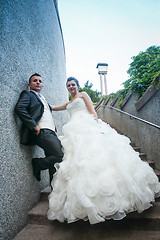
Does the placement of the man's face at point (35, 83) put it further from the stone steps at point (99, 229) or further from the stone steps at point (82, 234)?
the stone steps at point (82, 234)

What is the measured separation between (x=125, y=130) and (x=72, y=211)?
11.7 ft

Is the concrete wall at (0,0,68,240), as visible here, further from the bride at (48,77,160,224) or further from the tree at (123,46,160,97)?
the tree at (123,46,160,97)

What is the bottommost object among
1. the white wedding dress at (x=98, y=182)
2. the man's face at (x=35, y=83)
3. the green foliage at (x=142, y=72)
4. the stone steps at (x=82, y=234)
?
the stone steps at (x=82, y=234)

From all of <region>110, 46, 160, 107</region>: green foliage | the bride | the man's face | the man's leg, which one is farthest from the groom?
<region>110, 46, 160, 107</region>: green foliage

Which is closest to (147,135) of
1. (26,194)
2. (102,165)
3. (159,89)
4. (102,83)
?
(159,89)

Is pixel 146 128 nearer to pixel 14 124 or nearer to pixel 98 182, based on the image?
pixel 98 182

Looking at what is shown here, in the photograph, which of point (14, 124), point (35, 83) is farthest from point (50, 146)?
point (35, 83)

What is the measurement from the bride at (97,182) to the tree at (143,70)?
280 centimetres

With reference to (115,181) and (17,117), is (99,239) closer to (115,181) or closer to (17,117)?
(115,181)

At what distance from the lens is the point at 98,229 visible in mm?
1571

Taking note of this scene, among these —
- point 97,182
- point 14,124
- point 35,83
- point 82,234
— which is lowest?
point 82,234

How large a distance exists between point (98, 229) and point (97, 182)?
71 cm

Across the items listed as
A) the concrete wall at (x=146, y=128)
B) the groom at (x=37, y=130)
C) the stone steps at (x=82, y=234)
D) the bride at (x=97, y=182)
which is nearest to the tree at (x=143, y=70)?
the concrete wall at (x=146, y=128)

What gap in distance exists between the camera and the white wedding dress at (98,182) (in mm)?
1260
